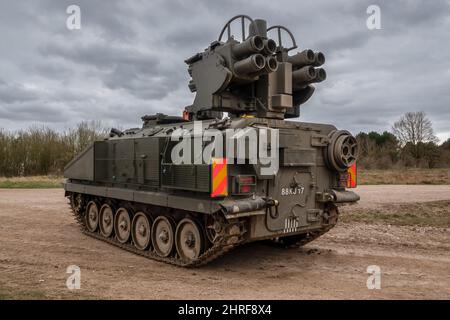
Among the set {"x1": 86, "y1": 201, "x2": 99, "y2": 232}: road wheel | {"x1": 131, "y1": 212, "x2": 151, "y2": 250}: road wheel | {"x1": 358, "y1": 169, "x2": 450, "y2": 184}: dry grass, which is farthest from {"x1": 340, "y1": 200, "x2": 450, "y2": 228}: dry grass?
{"x1": 358, "y1": 169, "x2": 450, "y2": 184}: dry grass

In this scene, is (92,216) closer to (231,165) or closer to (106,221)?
(106,221)

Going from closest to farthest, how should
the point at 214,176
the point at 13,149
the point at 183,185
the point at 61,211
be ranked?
the point at 214,176, the point at 183,185, the point at 61,211, the point at 13,149

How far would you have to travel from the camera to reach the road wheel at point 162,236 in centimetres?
836

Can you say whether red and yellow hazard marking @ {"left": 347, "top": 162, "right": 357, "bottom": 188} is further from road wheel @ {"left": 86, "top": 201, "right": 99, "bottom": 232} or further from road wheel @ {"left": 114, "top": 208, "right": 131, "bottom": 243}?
road wheel @ {"left": 86, "top": 201, "right": 99, "bottom": 232}

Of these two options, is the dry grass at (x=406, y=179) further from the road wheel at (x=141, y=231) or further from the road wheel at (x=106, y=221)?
the road wheel at (x=141, y=231)

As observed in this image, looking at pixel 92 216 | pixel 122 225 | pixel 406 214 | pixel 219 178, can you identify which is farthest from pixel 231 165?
pixel 406 214

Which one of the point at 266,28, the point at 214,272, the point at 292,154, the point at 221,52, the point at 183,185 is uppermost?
the point at 266,28

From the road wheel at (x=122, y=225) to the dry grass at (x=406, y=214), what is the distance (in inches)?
255

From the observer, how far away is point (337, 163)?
27.4 ft

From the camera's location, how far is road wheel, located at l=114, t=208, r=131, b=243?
9.77 meters

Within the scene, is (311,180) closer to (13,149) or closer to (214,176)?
(214,176)
